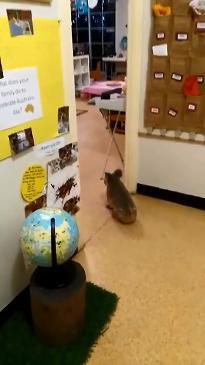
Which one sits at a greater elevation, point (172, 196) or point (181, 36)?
point (181, 36)

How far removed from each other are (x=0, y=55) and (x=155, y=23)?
151cm

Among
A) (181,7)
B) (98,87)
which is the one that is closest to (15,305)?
(181,7)

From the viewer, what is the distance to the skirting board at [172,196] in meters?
2.72

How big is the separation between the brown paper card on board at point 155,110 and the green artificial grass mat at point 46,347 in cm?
152

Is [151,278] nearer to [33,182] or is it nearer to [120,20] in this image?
[33,182]

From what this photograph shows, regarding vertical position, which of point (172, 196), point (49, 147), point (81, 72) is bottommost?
point (172, 196)

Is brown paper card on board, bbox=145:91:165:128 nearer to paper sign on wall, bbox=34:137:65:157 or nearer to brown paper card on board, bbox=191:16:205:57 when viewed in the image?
brown paper card on board, bbox=191:16:205:57

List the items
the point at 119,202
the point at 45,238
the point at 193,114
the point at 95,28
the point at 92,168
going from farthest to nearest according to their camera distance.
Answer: the point at 95,28
the point at 92,168
the point at 119,202
the point at 193,114
the point at 45,238

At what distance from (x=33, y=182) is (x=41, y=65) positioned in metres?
0.59

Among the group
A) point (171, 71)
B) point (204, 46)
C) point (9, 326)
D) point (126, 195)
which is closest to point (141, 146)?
point (126, 195)

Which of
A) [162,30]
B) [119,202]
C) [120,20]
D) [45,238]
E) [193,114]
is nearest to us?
[45,238]

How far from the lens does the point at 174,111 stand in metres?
2.50

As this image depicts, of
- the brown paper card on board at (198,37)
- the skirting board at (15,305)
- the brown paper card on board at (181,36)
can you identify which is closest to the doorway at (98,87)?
the brown paper card on board at (181,36)

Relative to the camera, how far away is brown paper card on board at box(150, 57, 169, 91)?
240 cm
